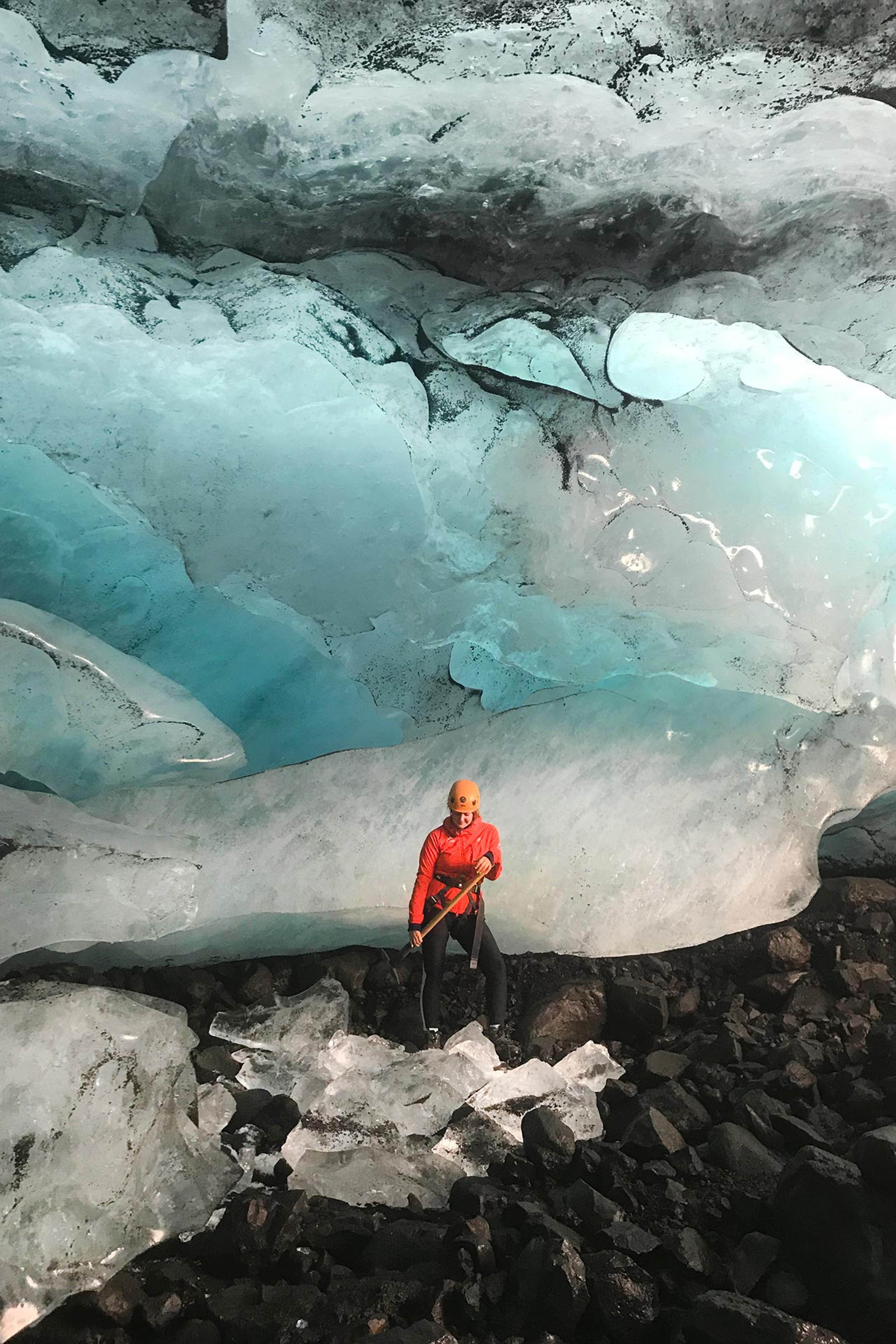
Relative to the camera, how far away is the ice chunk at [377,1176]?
2.86 meters

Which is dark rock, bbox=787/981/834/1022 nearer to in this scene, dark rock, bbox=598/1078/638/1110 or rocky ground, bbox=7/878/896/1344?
rocky ground, bbox=7/878/896/1344

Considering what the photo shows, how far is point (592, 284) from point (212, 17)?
1.76 meters

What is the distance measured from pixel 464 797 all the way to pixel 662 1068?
1.26 metres

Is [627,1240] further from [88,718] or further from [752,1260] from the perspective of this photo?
[88,718]

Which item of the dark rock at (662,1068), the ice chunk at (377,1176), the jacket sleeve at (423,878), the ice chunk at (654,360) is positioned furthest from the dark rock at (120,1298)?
the ice chunk at (654,360)

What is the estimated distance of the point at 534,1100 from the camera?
3.34 metres

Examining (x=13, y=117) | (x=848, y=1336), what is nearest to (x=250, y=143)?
(x=13, y=117)

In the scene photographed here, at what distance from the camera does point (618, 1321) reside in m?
2.24

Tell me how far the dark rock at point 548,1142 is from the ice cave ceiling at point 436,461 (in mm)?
1155

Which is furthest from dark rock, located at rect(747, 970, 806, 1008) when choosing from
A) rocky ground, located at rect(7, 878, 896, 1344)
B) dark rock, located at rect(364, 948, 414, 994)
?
dark rock, located at rect(364, 948, 414, 994)

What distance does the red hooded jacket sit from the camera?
365 cm

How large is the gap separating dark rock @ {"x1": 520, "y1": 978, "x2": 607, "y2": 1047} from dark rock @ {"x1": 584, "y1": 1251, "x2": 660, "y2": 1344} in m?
1.44

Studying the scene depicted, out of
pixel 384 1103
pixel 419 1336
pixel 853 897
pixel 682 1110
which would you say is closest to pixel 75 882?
pixel 384 1103

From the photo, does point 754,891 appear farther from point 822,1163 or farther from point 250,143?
point 250,143
